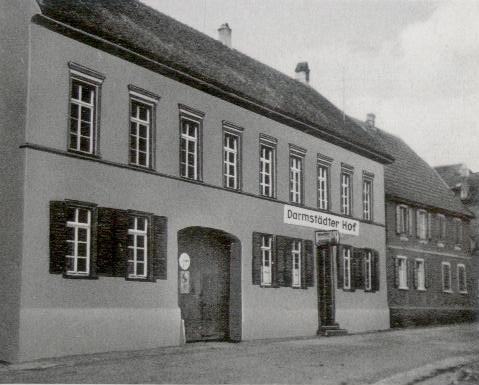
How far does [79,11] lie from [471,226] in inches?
1363

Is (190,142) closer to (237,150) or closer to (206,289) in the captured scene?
(237,150)

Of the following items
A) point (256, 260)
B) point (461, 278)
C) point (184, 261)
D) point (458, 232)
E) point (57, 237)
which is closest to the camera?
point (57, 237)

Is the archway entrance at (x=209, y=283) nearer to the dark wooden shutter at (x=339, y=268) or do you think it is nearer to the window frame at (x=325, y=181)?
the window frame at (x=325, y=181)

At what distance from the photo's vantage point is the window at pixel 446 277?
3769 cm

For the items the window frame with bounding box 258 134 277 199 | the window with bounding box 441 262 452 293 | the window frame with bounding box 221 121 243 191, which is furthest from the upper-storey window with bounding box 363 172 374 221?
the window with bounding box 441 262 452 293

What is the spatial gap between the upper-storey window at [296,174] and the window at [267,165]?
41.4 inches

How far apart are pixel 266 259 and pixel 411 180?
638 inches

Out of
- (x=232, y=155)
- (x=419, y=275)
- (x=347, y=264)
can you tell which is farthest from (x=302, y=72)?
(x=232, y=155)

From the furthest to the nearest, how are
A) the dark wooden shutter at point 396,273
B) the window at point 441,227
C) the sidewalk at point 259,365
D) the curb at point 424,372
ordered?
the window at point 441,227 → the dark wooden shutter at point 396,273 → the sidewalk at point 259,365 → the curb at point 424,372

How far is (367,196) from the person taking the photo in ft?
96.7

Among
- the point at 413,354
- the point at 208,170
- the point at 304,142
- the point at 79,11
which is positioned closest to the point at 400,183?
the point at 304,142

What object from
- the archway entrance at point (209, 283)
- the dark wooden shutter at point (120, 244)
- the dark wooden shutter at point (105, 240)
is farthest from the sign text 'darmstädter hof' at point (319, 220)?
the dark wooden shutter at point (105, 240)

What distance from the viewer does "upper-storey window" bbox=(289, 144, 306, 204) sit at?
953 inches

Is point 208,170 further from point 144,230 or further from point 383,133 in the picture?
point 383,133
